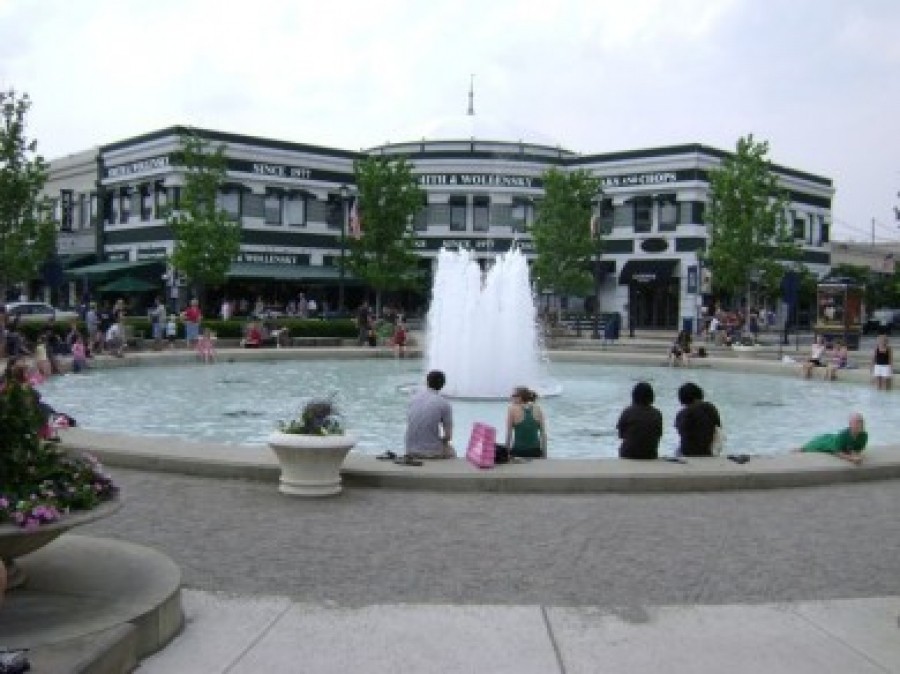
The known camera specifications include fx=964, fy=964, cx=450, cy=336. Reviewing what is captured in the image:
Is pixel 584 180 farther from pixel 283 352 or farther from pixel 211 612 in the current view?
pixel 211 612

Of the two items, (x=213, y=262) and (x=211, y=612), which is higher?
(x=213, y=262)

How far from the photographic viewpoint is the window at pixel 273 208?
60.0m

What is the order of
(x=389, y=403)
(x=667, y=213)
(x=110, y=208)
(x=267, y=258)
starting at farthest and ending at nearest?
(x=110, y=208) < (x=667, y=213) < (x=267, y=258) < (x=389, y=403)

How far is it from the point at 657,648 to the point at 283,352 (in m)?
28.0

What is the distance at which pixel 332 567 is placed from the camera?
25.1ft

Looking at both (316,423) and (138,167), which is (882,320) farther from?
(316,423)

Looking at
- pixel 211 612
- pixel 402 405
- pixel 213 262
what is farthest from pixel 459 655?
pixel 213 262

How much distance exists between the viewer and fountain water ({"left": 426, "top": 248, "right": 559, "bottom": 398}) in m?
23.5

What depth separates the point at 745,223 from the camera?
162ft

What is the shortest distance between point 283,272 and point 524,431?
47.6 meters

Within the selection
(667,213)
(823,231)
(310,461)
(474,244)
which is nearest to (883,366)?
(310,461)

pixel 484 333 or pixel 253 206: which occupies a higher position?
pixel 253 206

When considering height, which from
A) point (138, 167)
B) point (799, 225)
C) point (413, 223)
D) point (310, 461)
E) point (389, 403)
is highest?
point (138, 167)

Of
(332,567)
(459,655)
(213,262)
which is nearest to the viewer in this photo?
(459,655)
